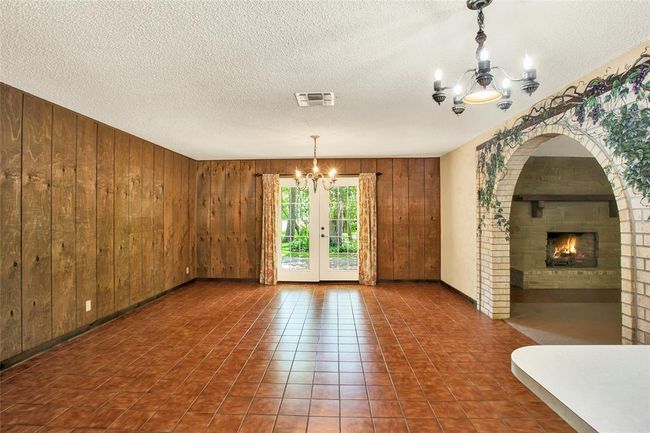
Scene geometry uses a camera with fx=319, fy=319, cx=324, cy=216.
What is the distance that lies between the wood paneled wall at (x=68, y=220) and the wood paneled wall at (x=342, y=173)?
1.32 metres

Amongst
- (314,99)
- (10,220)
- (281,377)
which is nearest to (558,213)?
(314,99)

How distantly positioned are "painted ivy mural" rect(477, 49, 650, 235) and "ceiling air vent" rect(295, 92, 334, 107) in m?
2.17

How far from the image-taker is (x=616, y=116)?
240cm

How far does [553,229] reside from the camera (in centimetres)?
613

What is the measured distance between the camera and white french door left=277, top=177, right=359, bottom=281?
6492 mm

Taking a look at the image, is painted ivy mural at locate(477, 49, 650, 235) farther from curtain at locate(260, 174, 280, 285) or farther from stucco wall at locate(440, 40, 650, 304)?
curtain at locate(260, 174, 280, 285)

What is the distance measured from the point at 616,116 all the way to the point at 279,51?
2561 millimetres

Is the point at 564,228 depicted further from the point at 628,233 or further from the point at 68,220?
the point at 68,220

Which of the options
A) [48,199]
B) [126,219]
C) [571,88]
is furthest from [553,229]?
[48,199]

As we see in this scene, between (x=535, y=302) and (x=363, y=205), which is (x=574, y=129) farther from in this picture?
(x=363, y=205)

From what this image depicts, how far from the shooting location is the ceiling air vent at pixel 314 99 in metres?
3.05

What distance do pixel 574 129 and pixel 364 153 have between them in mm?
3466

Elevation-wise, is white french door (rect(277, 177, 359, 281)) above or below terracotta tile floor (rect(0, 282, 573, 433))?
above

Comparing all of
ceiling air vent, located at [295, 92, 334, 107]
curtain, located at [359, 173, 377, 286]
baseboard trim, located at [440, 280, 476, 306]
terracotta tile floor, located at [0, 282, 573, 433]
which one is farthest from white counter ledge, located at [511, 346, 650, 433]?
curtain, located at [359, 173, 377, 286]
